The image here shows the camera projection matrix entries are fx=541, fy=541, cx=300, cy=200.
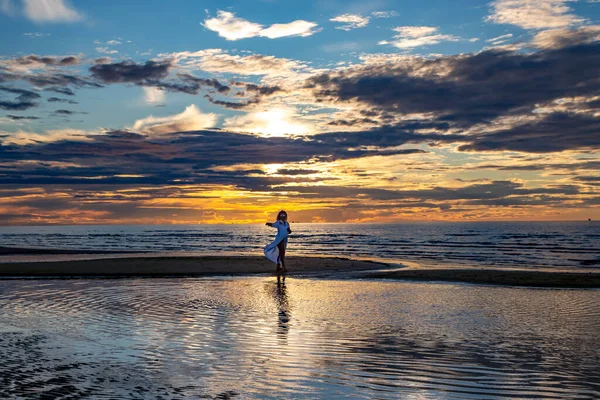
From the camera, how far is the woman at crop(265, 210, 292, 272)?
1064 inches

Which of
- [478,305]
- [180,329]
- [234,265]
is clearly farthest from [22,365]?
[234,265]

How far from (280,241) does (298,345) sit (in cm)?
1699

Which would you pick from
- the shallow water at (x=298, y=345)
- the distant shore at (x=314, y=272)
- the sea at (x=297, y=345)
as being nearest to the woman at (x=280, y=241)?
the distant shore at (x=314, y=272)

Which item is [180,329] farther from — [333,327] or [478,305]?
[478,305]

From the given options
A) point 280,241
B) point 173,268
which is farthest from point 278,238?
point 173,268

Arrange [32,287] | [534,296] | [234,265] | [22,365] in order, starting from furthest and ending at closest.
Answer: [234,265] < [32,287] < [534,296] < [22,365]

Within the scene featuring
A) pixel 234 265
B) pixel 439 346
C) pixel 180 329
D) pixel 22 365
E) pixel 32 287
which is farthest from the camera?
pixel 234 265

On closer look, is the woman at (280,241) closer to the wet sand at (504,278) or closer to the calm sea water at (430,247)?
the wet sand at (504,278)

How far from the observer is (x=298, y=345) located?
1059 centimetres

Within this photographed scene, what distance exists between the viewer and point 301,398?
23.9 feet

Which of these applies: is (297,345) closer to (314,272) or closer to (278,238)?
(278,238)

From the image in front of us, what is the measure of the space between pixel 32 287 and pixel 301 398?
1741 centimetres

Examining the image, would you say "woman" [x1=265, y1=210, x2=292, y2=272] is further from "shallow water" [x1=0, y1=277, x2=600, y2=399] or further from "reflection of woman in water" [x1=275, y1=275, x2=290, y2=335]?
"shallow water" [x1=0, y1=277, x2=600, y2=399]

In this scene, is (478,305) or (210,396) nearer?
(210,396)
